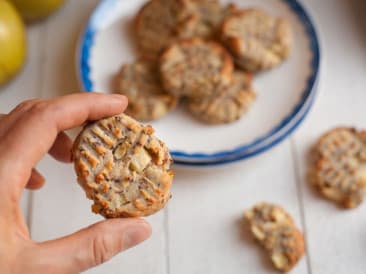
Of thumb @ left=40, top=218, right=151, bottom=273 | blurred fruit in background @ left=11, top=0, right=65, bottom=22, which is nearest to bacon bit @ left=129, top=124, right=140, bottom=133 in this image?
thumb @ left=40, top=218, right=151, bottom=273

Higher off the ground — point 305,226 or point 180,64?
point 180,64

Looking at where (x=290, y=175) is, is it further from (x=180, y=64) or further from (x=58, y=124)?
(x=58, y=124)

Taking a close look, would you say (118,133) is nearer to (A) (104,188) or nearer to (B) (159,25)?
(A) (104,188)

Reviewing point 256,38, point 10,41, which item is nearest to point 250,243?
point 256,38

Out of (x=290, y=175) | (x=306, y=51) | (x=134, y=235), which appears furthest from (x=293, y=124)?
(x=134, y=235)

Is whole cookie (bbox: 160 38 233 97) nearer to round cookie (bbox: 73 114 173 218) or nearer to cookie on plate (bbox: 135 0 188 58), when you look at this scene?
cookie on plate (bbox: 135 0 188 58)

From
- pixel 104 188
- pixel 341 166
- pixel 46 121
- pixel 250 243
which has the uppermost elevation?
pixel 46 121
